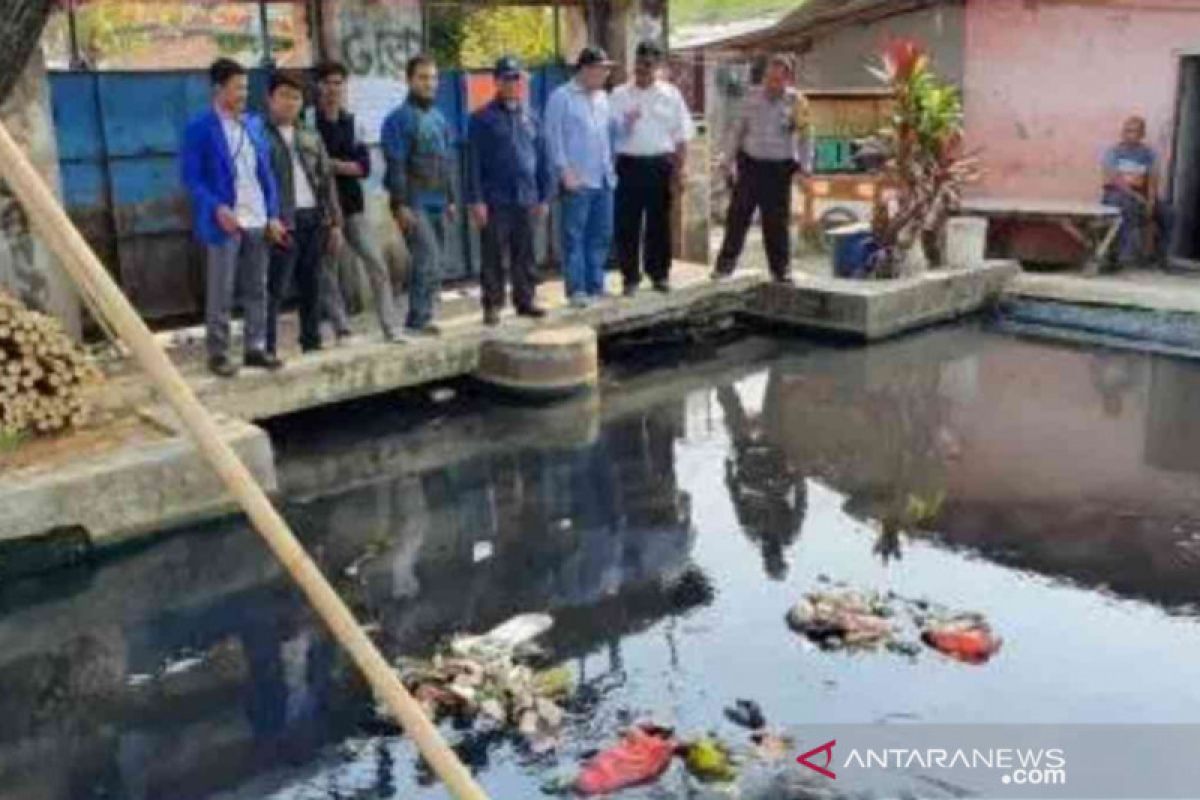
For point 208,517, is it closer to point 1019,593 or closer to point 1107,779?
point 1019,593

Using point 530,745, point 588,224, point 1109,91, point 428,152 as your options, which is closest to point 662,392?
point 588,224

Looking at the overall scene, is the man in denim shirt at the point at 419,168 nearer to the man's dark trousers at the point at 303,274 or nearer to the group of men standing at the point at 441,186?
the group of men standing at the point at 441,186

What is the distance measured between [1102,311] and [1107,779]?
838 cm

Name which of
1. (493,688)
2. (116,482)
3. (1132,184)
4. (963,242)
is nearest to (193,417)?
(493,688)

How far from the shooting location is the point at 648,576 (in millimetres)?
7125

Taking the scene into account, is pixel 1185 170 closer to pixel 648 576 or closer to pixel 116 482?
pixel 648 576

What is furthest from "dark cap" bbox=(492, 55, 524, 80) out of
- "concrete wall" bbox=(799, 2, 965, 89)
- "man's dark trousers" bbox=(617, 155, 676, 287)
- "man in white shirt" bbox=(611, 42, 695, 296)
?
"concrete wall" bbox=(799, 2, 965, 89)

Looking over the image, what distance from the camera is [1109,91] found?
14.5 m

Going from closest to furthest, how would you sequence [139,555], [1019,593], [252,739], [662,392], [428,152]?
[252,739]
[1019,593]
[139,555]
[428,152]
[662,392]

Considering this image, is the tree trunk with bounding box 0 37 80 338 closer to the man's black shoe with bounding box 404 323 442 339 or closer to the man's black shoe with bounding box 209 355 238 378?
the man's black shoe with bounding box 209 355 238 378

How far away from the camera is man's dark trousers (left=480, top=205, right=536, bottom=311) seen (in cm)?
1033

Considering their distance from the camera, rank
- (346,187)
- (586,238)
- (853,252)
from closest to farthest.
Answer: (346,187), (586,238), (853,252)

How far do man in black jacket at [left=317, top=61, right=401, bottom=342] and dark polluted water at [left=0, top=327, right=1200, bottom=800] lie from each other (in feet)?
2.41

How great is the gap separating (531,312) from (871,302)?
304 centimetres
